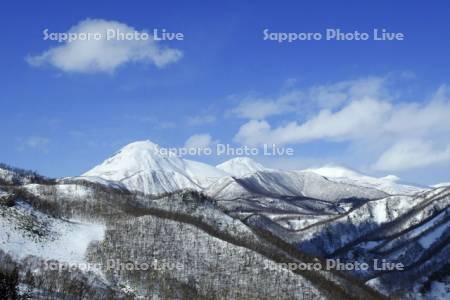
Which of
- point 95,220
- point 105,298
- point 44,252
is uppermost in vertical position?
point 95,220

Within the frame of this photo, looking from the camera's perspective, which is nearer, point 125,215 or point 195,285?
point 195,285

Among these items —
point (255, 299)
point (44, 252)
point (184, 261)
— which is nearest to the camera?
point (44, 252)

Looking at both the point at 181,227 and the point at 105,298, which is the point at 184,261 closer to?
the point at 181,227

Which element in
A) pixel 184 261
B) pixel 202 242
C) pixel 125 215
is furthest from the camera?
pixel 125 215

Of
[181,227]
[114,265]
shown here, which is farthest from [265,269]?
[114,265]

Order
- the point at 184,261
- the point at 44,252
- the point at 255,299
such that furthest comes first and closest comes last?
1. the point at 184,261
2. the point at 255,299
3. the point at 44,252

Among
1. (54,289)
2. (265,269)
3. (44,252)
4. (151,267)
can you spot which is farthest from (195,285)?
(54,289)

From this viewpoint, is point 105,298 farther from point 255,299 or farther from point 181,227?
point 181,227

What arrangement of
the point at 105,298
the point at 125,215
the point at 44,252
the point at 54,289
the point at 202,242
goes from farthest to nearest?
the point at 125,215, the point at 202,242, the point at 44,252, the point at 105,298, the point at 54,289

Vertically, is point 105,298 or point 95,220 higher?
point 95,220

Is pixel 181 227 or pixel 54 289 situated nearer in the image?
pixel 54 289
